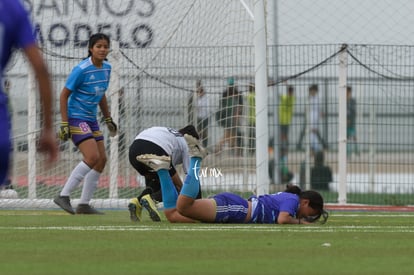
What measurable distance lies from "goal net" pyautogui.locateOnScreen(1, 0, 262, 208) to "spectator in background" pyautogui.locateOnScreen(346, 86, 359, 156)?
2.28 metres

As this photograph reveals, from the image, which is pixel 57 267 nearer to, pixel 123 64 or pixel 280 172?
pixel 123 64

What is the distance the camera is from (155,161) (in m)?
11.9

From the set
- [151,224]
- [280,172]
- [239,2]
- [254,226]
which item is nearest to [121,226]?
[151,224]

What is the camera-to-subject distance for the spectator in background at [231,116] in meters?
17.7

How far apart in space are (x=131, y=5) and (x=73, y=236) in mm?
8508

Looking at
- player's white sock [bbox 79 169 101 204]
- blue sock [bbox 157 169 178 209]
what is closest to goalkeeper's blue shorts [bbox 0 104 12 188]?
blue sock [bbox 157 169 178 209]

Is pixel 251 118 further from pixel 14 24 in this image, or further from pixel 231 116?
pixel 14 24

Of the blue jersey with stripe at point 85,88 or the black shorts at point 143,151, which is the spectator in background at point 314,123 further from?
the black shorts at point 143,151

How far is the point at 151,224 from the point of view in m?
11.7

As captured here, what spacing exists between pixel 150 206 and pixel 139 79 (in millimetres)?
5889

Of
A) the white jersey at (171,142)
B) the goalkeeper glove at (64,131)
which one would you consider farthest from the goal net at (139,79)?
the white jersey at (171,142)

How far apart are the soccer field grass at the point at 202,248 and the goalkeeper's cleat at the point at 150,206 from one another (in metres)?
0.17

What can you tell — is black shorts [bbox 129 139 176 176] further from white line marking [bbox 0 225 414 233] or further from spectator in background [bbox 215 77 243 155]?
spectator in background [bbox 215 77 243 155]

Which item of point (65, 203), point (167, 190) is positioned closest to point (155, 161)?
point (167, 190)
